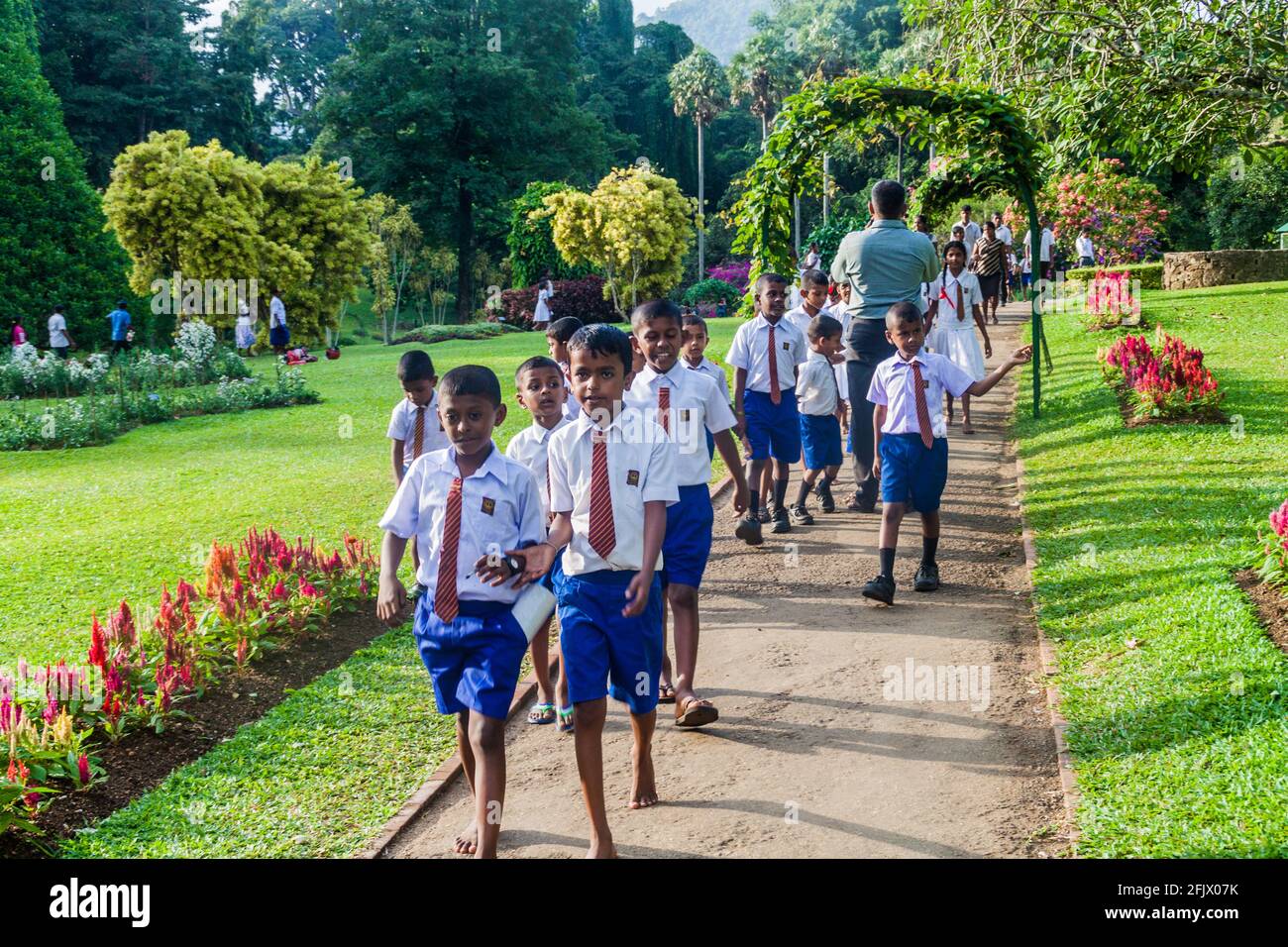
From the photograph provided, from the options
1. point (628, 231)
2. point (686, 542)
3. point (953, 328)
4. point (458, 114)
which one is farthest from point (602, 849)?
point (458, 114)


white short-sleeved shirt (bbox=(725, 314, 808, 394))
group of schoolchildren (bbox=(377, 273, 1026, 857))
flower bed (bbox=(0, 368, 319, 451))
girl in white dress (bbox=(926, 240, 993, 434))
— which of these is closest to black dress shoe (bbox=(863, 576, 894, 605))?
white short-sleeved shirt (bbox=(725, 314, 808, 394))

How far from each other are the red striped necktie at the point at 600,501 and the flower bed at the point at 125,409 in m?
13.4

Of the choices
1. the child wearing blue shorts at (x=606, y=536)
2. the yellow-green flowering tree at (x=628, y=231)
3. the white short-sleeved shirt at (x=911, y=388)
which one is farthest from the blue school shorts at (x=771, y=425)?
the yellow-green flowering tree at (x=628, y=231)

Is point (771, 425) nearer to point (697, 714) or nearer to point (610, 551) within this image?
point (697, 714)

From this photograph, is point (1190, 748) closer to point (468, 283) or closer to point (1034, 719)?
point (1034, 719)

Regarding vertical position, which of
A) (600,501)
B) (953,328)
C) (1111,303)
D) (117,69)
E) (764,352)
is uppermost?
(117,69)

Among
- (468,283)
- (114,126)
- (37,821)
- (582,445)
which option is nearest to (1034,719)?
(582,445)

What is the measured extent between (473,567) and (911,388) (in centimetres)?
393

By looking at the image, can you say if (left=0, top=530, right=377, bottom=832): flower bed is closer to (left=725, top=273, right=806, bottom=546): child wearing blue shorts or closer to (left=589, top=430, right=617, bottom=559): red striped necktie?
(left=589, top=430, right=617, bottom=559): red striped necktie

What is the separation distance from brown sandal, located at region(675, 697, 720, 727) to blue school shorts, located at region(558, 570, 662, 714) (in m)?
0.96

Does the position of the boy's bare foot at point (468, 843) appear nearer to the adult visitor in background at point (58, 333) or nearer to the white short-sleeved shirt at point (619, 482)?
the white short-sleeved shirt at point (619, 482)

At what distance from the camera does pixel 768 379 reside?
869 centimetres

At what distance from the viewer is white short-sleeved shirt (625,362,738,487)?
235 inches
